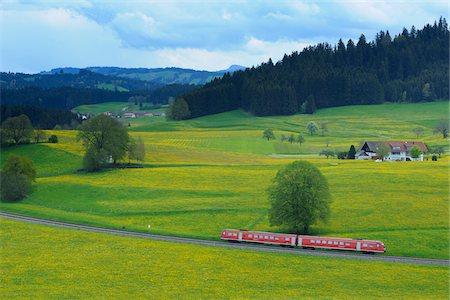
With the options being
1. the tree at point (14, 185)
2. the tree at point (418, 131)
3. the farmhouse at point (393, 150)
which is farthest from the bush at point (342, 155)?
the tree at point (14, 185)

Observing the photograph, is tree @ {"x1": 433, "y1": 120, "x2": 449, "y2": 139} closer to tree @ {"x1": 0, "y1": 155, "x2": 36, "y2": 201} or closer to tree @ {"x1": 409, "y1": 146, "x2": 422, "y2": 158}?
tree @ {"x1": 409, "y1": 146, "x2": 422, "y2": 158}

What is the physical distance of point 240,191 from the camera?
89.4 metres

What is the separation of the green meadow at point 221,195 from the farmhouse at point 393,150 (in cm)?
1301

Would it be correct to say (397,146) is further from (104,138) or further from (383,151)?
(104,138)

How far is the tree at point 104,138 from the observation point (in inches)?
4274

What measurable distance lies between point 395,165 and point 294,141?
5582 cm

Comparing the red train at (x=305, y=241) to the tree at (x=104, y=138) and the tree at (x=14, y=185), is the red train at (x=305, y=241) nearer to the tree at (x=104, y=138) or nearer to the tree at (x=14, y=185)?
the tree at (x=14, y=185)

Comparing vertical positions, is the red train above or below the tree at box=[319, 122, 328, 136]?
below

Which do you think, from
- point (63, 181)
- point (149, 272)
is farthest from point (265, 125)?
point (149, 272)

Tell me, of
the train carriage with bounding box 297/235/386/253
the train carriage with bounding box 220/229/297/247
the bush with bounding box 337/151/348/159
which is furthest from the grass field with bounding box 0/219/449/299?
the bush with bounding box 337/151/348/159

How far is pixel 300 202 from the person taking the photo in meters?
68.1

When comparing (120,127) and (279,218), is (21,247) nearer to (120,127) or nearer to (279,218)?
(279,218)

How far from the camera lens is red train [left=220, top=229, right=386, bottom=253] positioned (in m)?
60.6

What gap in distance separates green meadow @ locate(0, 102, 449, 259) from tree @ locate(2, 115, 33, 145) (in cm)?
571
